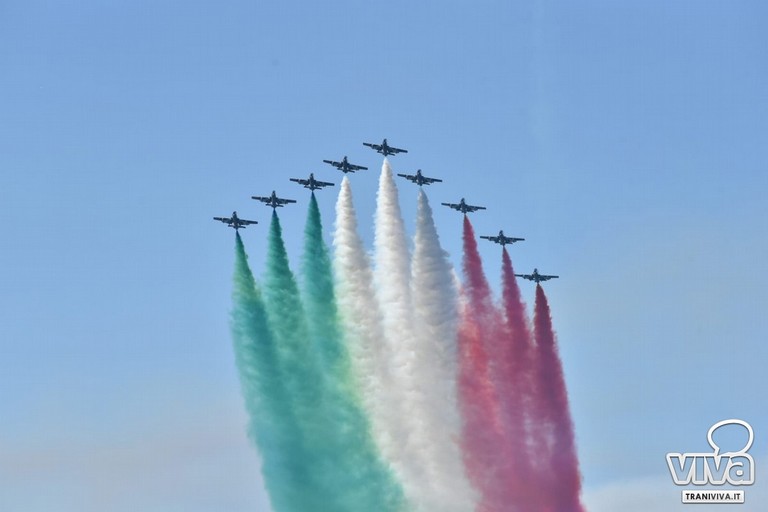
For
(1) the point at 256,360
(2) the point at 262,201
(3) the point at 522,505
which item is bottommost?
(3) the point at 522,505

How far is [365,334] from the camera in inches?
5399

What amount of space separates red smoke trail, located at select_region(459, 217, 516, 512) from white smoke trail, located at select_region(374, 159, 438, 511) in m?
2.72

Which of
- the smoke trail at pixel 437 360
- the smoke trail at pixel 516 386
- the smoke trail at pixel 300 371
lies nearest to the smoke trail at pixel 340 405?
the smoke trail at pixel 300 371

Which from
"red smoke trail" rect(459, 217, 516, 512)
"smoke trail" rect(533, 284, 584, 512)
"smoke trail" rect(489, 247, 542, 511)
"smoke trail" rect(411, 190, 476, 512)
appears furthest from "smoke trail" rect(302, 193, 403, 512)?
"smoke trail" rect(533, 284, 584, 512)

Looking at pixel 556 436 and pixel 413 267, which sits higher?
pixel 413 267

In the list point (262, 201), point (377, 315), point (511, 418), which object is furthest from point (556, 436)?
point (262, 201)

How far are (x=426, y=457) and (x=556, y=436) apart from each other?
8375 millimetres

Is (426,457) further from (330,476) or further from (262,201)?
(262,201)

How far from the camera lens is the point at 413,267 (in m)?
140

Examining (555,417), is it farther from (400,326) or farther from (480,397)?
(400,326)

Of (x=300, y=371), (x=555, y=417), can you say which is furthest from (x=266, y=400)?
(x=555, y=417)

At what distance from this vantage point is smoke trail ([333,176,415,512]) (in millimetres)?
135875

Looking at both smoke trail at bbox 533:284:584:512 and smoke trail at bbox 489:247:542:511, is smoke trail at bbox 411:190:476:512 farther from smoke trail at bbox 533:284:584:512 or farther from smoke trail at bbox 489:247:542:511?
smoke trail at bbox 533:284:584:512

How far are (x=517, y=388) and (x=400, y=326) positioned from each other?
807 centimetres
